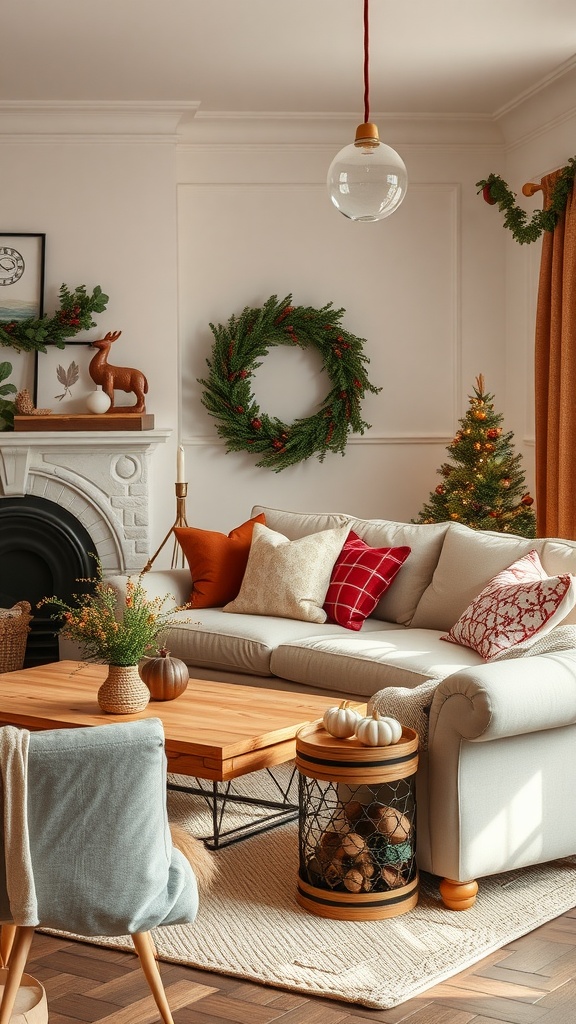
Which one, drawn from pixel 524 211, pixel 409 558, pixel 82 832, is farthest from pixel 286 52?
pixel 82 832

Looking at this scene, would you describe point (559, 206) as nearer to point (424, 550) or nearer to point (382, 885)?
point (424, 550)

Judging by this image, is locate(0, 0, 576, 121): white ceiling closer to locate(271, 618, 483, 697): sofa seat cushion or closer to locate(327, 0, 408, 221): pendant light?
locate(327, 0, 408, 221): pendant light

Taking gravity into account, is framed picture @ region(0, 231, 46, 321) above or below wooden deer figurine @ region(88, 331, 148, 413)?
above

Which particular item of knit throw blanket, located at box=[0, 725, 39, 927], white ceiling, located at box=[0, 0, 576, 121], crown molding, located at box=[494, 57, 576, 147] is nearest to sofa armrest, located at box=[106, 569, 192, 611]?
white ceiling, located at box=[0, 0, 576, 121]

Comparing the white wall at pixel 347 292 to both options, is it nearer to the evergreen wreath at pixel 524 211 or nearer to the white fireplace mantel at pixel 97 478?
the evergreen wreath at pixel 524 211

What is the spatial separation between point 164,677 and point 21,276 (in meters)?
3.05

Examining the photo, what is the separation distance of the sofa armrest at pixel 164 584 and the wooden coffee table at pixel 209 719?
71 cm

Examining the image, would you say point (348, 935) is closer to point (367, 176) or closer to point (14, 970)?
point (14, 970)

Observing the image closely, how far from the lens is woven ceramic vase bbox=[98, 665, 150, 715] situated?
11.0 feet

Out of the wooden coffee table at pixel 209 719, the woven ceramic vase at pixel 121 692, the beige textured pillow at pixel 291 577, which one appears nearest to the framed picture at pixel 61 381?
the beige textured pillow at pixel 291 577

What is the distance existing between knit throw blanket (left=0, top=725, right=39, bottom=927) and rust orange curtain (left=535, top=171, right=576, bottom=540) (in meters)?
3.73

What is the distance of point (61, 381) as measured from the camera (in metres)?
5.79

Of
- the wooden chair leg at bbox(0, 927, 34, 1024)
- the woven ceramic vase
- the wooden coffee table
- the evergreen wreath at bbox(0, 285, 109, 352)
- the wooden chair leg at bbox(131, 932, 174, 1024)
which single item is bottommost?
the wooden chair leg at bbox(131, 932, 174, 1024)

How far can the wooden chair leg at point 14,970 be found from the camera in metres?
1.93
